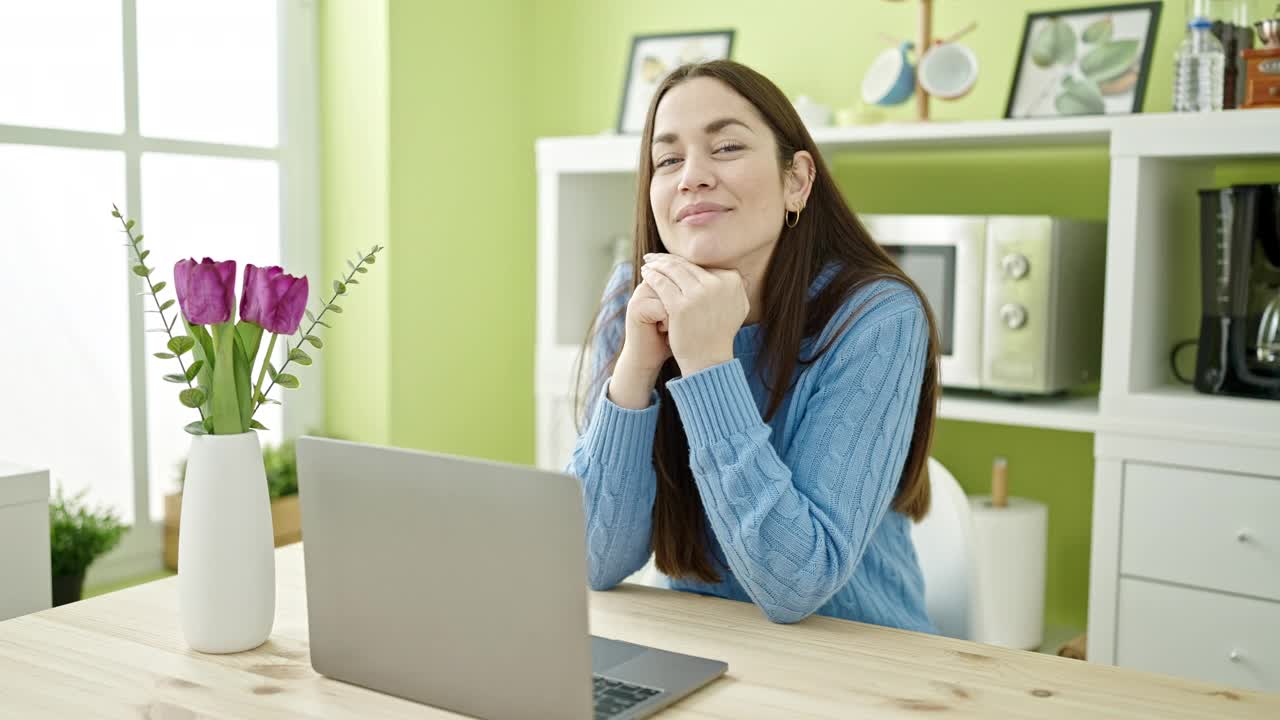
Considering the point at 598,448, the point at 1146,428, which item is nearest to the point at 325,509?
the point at 598,448

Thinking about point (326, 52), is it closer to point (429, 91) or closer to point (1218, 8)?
point (429, 91)

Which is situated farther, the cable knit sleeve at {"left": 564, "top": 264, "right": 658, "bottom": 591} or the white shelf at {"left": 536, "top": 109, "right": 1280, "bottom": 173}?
the white shelf at {"left": 536, "top": 109, "right": 1280, "bottom": 173}

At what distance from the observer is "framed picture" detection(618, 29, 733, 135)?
2.82 meters

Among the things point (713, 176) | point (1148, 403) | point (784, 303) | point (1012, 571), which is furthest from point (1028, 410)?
point (713, 176)

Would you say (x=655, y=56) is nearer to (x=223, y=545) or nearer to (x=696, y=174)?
(x=696, y=174)

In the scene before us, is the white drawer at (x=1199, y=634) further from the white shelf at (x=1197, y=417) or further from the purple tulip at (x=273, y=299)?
the purple tulip at (x=273, y=299)

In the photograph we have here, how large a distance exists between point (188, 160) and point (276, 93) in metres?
0.30

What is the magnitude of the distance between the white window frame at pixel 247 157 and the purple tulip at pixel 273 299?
1.53 metres

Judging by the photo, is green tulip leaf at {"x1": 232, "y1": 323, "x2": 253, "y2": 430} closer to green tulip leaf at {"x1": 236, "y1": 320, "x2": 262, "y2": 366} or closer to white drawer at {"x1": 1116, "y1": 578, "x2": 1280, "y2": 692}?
green tulip leaf at {"x1": 236, "y1": 320, "x2": 262, "y2": 366}

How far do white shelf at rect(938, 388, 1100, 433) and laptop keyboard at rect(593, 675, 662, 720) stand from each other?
139 cm

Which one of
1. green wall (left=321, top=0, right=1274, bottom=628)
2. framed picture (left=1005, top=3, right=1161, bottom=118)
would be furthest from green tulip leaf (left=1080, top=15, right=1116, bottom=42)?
green wall (left=321, top=0, right=1274, bottom=628)

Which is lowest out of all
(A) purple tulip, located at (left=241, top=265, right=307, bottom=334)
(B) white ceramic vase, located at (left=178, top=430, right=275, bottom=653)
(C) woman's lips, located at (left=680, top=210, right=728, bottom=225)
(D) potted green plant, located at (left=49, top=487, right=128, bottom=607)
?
(D) potted green plant, located at (left=49, top=487, right=128, bottom=607)

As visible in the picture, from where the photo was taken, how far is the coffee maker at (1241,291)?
2.00 meters

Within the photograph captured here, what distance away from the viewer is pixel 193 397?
104cm
